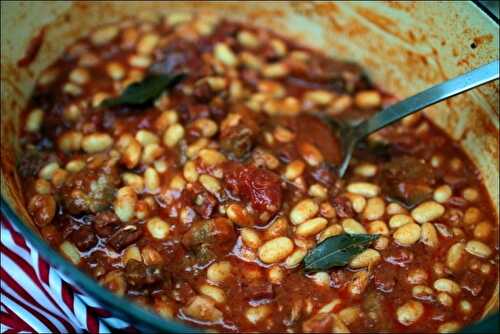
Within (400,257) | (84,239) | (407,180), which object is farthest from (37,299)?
(407,180)

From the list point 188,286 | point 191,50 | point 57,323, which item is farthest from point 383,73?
point 57,323

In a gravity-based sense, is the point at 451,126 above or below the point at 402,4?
below

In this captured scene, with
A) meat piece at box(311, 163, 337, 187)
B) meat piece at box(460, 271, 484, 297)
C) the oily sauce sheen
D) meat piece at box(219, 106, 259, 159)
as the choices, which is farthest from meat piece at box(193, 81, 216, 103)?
meat piece at box(460, 271, 484, 297)

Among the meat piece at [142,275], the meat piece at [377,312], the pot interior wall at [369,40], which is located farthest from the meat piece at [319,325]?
the pot interior wall at [369,40]

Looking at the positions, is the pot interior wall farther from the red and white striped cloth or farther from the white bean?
the white bean

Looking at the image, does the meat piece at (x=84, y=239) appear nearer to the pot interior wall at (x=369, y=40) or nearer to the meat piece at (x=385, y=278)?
the pot interior wall at (x=369, y=40)

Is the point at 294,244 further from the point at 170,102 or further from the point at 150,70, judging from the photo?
the point at 150,70

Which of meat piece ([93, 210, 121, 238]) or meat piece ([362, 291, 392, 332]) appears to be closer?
meat piece ([362, 291, 392, 332])
